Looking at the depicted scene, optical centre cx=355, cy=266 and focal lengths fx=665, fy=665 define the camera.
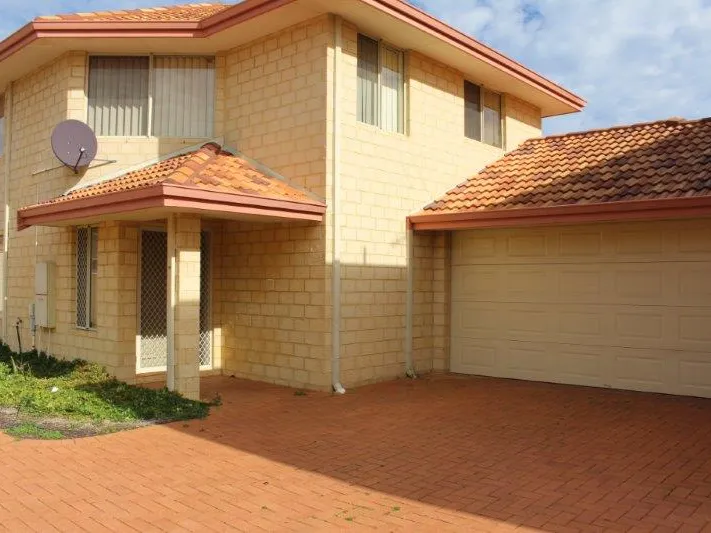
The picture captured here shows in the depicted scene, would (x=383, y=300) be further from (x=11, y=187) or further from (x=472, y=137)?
(x=11, y=187)

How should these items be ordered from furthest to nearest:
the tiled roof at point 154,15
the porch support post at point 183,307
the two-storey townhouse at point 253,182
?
the tiled roof at point 154,15 < the two-storey townhouse at point 253,182 < the porch support post at point 183,307

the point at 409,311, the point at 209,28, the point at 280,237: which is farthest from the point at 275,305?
the point at 209,28

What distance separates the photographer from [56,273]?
1115cm

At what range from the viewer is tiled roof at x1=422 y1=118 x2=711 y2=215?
30.2 feet

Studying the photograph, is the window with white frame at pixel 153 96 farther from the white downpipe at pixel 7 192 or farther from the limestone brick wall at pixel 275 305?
the white downpipe at pixel 7 192

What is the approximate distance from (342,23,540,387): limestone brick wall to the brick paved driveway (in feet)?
5.52

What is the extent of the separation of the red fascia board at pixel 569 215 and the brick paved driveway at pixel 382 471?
2449mm

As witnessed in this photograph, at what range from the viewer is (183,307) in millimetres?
8367

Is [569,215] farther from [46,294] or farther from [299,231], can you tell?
[46,294]

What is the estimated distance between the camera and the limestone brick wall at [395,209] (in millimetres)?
9492

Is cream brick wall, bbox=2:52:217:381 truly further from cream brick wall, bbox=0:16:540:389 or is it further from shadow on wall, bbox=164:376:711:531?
shadow on wall, bbox=164:376:711:531

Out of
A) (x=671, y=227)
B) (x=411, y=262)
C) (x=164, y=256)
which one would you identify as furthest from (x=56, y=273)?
(x=671, y=227)

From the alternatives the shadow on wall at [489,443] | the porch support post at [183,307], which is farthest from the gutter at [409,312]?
the porch support post at [183,307]

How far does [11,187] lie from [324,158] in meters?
7.10
